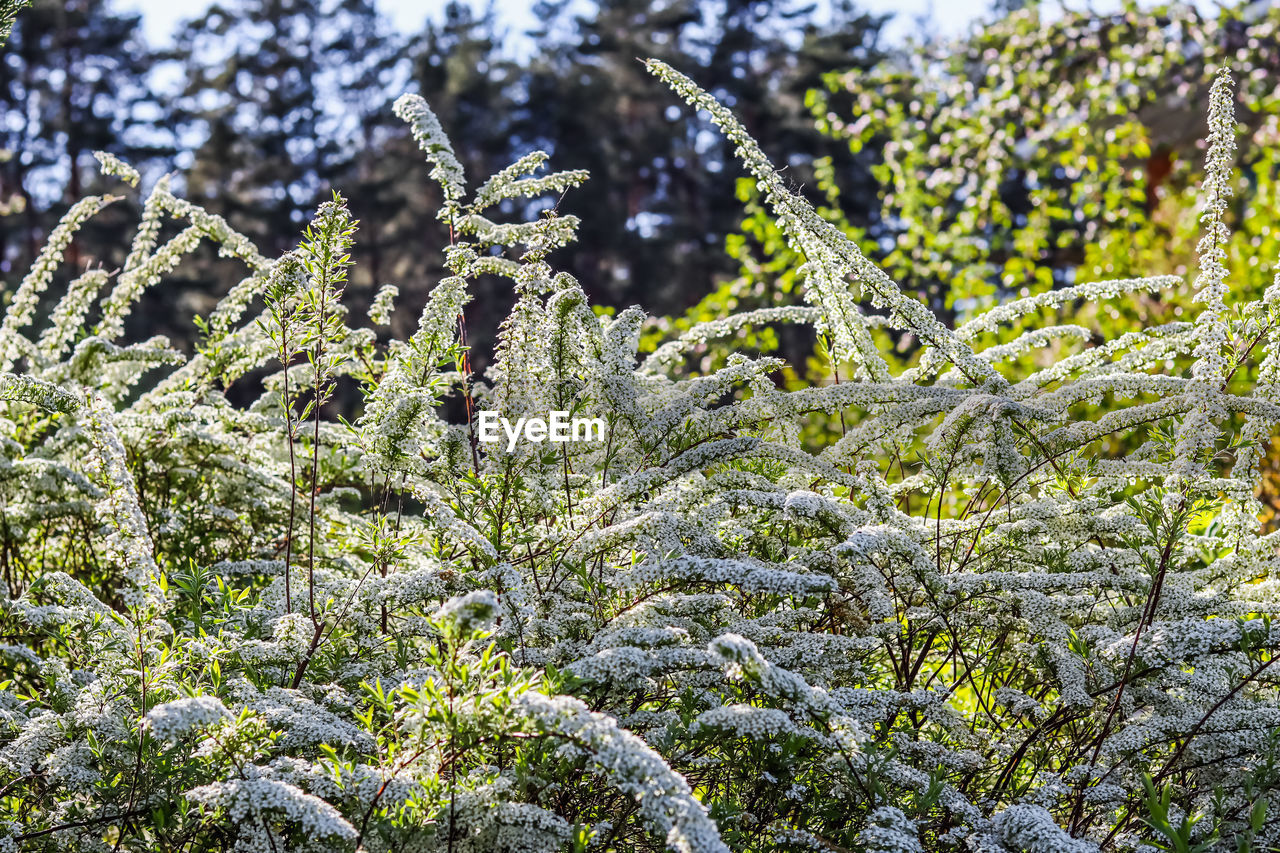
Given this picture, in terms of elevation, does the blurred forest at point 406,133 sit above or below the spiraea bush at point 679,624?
above

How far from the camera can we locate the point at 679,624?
2139 mm

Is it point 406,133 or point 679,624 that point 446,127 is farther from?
point 679,624

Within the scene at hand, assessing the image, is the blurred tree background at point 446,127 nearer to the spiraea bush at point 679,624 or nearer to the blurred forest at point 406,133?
the blurred forest at point 406,133

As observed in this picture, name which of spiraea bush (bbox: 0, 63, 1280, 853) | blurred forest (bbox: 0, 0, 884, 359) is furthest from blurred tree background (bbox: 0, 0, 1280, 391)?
spiraea bush (bbox: 0, 63, 1280, 853)

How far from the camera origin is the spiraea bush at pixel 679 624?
168 cm

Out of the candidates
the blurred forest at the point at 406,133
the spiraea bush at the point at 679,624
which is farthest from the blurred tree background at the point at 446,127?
the spiraea bush at the point at 679,624

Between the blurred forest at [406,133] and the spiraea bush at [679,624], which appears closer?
the spiraea bush at [679,624]

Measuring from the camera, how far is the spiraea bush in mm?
1683

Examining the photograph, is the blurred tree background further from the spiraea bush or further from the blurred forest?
the spiraea bush

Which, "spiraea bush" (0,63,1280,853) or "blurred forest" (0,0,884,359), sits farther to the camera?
"blurred forest" (0,0,884,359)

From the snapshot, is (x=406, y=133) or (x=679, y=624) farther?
(x=406, y=133)

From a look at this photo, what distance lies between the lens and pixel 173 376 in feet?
12.7

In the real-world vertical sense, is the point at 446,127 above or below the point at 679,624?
above

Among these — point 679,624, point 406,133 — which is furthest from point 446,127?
point 679,624
